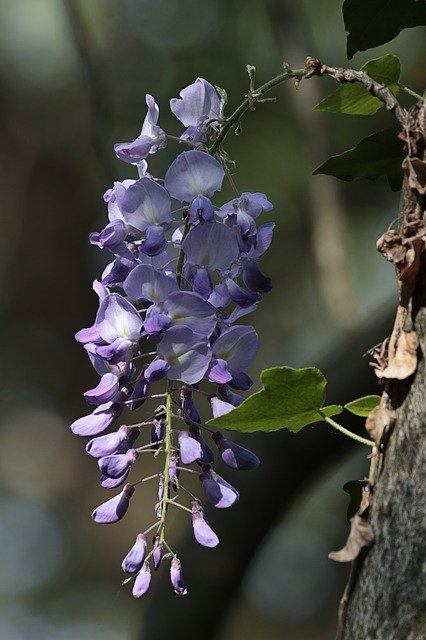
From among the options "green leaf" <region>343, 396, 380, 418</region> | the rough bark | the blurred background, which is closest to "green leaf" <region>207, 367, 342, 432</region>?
"green leaf" <region>343, 396, 380, 418</region>

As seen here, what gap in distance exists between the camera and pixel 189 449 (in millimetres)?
619

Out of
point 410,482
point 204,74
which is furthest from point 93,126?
point 410,482

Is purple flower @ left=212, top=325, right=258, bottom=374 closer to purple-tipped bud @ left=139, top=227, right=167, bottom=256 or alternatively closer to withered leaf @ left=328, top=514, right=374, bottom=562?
purple-tipped bud @ left=139, top=227, right=167, bottom=256

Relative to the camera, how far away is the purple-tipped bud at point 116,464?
628 millimetres

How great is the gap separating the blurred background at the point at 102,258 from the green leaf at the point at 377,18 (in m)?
2.29

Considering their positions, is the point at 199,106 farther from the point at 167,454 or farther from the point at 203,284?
the point at 167,454

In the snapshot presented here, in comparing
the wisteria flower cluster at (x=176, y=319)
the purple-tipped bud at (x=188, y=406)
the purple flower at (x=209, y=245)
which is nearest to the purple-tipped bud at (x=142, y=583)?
the wisteria flower cluster at (x=176, y=319)

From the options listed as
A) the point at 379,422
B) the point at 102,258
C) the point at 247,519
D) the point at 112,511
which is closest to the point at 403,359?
the point at 379,422

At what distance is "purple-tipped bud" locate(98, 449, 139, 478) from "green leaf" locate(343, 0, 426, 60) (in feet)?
1.09

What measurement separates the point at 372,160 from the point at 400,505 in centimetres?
30

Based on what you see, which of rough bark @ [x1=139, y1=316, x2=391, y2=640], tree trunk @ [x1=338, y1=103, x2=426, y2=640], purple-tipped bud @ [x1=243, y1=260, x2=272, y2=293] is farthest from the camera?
rough bark @ [x1=139, y1=316, x2=391, y2=640]

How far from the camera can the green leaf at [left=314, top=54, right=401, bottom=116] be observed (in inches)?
25.4

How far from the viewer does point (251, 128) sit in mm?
3885

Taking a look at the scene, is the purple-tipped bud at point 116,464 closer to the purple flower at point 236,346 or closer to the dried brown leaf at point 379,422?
the purple flower at point 236,346
